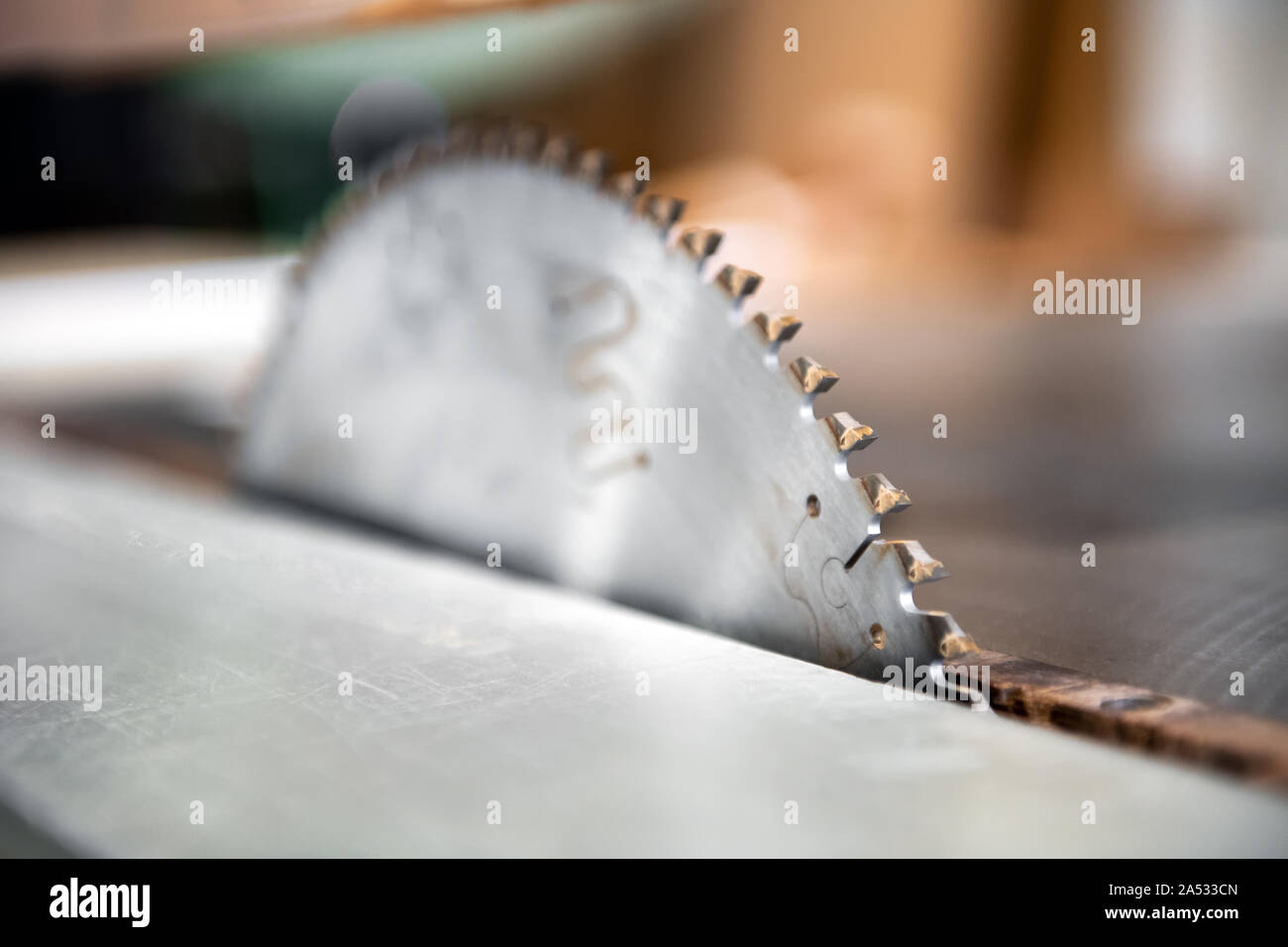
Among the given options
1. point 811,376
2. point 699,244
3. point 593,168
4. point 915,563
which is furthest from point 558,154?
point 915,563

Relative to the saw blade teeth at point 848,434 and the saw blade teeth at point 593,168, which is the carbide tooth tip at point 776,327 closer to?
the saw blade teeth at point 848,434

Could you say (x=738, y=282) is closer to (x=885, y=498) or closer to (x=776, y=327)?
(x=776, y=327)

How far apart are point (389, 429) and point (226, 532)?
0.14 metres

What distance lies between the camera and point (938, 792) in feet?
1.36

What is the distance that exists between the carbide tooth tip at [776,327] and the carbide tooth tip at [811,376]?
2cm

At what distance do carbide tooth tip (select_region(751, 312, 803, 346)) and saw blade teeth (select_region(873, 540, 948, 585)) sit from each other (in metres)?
0.13

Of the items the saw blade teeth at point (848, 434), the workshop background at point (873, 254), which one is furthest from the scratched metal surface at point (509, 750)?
the saw blade teeth at point (848, 434)

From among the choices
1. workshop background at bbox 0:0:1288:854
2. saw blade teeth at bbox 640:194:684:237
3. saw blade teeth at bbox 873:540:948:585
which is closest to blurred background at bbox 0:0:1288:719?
workshop background at bbox 0:0:1288:854

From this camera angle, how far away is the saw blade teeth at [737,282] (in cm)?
62

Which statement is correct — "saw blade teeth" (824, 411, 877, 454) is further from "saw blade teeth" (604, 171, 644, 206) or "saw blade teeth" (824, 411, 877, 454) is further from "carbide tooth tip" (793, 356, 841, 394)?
"saw blade teeth" (604, 171, 644, 206)

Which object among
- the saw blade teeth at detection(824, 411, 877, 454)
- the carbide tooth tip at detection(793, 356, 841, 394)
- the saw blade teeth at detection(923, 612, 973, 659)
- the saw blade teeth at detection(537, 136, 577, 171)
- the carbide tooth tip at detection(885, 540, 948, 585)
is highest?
the saw blade teeth at detection(537, 136, 577, 171)

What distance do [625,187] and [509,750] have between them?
354 mm

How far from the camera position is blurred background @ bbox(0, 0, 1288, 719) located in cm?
81
